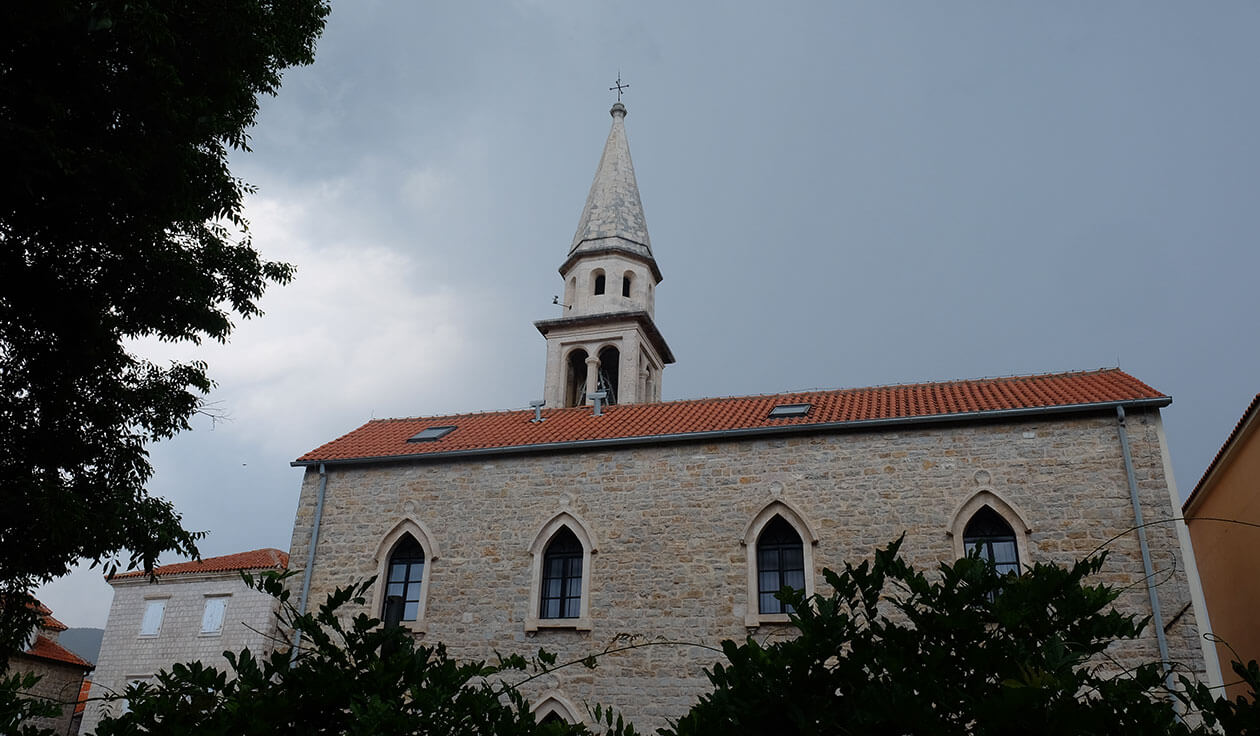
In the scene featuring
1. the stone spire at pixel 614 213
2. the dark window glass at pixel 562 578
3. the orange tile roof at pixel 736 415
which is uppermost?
the stone spire at pixel 614 213

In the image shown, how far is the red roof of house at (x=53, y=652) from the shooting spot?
91.4 ft

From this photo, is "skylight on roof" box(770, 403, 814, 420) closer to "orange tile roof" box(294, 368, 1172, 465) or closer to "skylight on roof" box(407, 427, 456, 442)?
"orange tile roof" box(294, 368, 1172, 465)

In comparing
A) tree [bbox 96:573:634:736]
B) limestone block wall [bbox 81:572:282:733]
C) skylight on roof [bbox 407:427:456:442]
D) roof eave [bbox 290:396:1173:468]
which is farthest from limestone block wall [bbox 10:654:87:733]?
tree [bbox 96:573:634:736]

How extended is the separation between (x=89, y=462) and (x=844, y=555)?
10.0 m

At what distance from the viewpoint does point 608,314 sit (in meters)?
22.9

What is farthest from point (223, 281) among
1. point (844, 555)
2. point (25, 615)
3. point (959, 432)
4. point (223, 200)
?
point (959, 432)

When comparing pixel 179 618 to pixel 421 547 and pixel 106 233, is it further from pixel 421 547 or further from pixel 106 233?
pixel 106 233

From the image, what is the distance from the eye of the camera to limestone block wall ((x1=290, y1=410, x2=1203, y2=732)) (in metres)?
12.9

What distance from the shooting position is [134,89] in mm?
7969

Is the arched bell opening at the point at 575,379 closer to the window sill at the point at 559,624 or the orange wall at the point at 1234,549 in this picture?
the window sill at the point at 559,624

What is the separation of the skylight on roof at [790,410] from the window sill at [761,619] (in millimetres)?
3425

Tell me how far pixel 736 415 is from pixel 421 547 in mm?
5964

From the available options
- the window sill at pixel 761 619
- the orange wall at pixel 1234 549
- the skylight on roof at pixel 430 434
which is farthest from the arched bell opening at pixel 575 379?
the orange wall at pixel 1234 549

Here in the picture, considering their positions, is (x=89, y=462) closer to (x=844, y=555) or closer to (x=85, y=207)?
(x=85, y=207)
